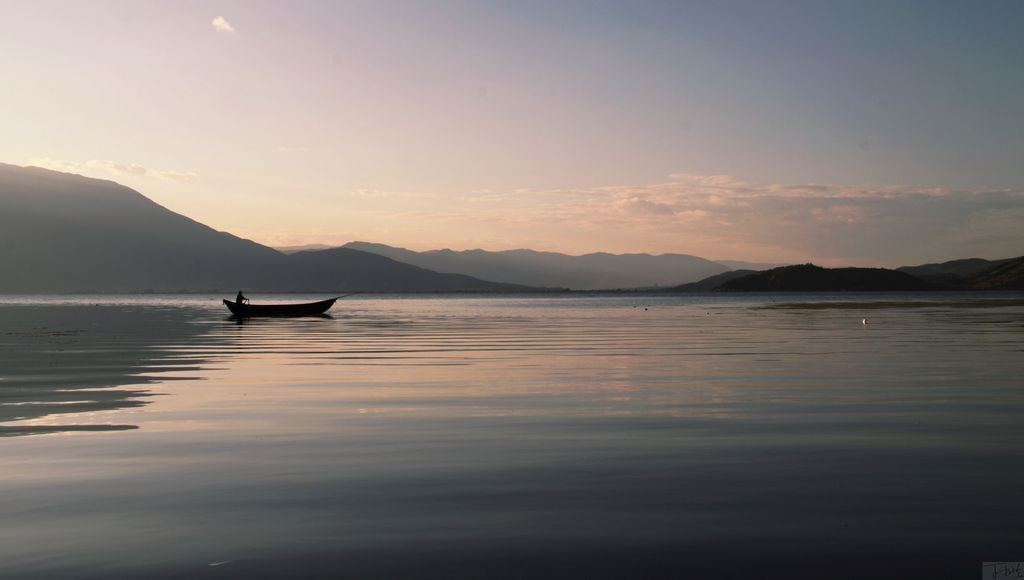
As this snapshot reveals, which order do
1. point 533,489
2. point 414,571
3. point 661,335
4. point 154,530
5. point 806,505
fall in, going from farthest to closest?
point 661,335 < point 533,489 < point 806,505 < point 154,530 < point 414,571

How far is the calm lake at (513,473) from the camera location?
29.9 ft

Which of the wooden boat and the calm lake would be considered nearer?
the calm lake

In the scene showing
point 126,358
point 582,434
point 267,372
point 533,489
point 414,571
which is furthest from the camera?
point 126,358

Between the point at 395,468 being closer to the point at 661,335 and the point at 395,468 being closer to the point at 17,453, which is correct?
the point at 17,453

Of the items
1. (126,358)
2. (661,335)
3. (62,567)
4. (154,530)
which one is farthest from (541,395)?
(661,335)

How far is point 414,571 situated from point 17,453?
400 inches

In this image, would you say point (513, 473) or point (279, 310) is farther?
→ point (279, 310)

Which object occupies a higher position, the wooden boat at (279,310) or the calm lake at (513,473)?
the wooden boat at (279,310)

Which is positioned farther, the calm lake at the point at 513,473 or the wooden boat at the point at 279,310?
the wooden boat at the point at 279,310

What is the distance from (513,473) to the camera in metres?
13.4

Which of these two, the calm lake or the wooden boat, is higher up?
the wooden boat

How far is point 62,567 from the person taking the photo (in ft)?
29.0

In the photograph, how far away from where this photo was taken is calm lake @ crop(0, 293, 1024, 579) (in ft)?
29.9

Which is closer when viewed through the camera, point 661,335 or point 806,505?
point 806,505
